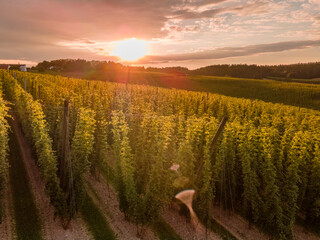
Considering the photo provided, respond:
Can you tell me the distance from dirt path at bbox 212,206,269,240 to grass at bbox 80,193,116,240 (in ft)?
21.6

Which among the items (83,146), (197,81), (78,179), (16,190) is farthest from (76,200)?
(197,81)

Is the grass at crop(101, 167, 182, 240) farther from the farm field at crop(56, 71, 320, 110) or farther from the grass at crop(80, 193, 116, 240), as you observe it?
the farm field at crop(56, 71, 320, 110)

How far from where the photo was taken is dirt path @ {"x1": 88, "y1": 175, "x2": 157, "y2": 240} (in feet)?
45.0

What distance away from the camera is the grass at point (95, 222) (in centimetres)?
1329

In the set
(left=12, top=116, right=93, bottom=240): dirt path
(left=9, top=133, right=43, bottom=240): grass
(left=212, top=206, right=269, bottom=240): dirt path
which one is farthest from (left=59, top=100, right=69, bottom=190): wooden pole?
(left=212, top=206, right=269, bottom=240): dirt path

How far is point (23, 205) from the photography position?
1493 centimetres

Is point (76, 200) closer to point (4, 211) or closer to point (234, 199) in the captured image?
point (4, 211)

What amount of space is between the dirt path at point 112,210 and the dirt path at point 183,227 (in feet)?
5.17

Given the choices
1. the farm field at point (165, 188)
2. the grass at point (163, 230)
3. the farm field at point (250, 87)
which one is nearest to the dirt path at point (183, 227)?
the farm field at point (165, 188)

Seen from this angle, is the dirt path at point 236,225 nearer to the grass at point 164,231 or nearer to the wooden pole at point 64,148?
the grass at point 164,231

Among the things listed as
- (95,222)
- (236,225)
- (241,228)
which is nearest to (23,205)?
(95,222)

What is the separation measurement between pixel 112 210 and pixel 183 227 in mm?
4308

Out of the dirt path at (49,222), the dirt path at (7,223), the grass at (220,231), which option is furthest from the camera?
the grass at (220,231)

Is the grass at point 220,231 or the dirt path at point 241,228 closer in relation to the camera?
the grass at point 220,231
